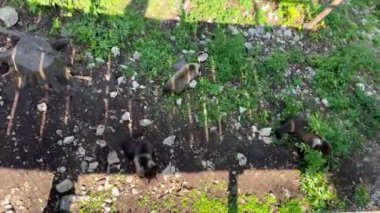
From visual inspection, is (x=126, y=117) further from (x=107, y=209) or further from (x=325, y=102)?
(x=325, y=102)

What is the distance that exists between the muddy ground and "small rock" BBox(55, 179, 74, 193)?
51mm

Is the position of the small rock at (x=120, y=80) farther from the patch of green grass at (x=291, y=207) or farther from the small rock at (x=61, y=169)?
the patch of green grass at (x=291, y=207)

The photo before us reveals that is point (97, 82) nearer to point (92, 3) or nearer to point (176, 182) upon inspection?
point (92, 3)

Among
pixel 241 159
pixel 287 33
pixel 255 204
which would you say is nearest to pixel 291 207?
pixel 255 204

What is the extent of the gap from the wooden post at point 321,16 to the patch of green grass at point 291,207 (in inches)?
135

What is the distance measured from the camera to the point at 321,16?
25.6 feet

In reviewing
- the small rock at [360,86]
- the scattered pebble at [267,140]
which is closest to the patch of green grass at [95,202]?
the scattered pebble at [267,140]

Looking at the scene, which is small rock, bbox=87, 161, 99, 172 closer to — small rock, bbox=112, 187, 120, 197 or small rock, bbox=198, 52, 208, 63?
small rock, bbox=112, 187, 120, 197

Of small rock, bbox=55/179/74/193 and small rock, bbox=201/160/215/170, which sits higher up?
small rock, bbox=55/179/74/193

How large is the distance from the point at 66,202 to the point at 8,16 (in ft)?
9.98

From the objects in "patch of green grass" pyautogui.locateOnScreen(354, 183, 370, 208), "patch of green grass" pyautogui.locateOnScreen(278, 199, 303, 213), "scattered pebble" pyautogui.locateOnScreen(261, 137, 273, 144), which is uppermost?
"scattered pebble" pyautogui.locateOnScreen(261, 137, 273, 144)

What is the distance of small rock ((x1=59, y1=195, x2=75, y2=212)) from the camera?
5.44 metres

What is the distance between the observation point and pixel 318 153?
6371mm

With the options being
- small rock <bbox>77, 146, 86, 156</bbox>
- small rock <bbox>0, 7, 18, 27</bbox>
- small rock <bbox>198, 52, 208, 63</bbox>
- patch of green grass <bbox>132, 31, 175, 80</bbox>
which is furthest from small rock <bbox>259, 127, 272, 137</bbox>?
small rock <bbox>0, 7, 18, 27</bbox>
